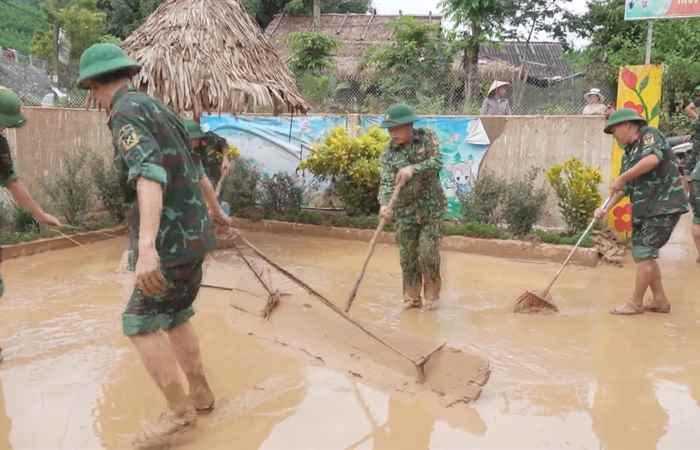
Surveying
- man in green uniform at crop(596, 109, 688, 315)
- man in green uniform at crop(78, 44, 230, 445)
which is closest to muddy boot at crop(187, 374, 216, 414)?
man in green uniform at crop(78, 44, 230, 445)

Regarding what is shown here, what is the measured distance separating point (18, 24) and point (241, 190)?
93.5 ft

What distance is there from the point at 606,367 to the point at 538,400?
2.42 ft

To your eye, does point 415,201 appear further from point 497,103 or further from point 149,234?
point 497,103

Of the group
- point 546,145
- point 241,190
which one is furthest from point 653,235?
point 241,190

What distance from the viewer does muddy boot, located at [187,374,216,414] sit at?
10.5ft

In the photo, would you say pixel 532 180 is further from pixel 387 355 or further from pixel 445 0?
pixel 445 0

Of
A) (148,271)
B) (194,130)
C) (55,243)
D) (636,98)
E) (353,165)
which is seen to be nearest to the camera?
(148,271)

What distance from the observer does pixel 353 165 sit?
319 inches

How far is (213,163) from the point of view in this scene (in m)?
7.46

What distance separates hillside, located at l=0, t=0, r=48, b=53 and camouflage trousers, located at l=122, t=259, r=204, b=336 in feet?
94.2

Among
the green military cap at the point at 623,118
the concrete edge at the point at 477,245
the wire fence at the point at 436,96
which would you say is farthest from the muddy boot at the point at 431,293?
the wire fence at the point at 436,96

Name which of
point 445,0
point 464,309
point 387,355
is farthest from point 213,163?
point 445,0

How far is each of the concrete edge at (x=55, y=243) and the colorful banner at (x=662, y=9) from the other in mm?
6850

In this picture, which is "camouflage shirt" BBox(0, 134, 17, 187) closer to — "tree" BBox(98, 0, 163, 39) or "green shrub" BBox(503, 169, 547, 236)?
"green shrub" BBox(503, 169, 547, 236)
